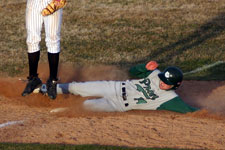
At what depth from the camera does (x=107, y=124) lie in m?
7.05

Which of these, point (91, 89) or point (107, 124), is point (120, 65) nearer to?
point (91, 89)

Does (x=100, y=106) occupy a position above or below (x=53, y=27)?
below

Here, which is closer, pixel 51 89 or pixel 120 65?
pixel 51 89

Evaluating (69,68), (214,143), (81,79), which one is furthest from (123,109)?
(69,68)

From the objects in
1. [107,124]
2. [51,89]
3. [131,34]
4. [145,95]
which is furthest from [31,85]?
[131,34]

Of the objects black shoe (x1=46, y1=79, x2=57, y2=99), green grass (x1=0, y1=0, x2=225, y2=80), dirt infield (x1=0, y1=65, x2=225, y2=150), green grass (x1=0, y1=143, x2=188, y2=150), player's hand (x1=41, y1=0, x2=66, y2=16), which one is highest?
player's hand (x1=41, y1=0, x2=66, y2=16)

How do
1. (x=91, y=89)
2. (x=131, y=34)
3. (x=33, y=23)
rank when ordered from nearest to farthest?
(x=33, y=23) → (x=91, y=89) → (x=131, y=34)

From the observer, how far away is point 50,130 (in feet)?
22.3

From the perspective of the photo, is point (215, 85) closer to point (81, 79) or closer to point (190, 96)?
point (190, 96)

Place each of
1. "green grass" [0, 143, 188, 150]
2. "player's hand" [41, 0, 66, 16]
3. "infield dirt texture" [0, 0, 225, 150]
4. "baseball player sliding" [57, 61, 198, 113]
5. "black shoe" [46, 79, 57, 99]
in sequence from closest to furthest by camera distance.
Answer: "green grass" [0, 143, 188, 150], "infield dirt texture" [0, 0, 225, 150], "player's hand" [41, 0, 66, 16], "baseball player sliding" [57, 61, 198, 113], "black shoe" [46, 79, 57, 99]

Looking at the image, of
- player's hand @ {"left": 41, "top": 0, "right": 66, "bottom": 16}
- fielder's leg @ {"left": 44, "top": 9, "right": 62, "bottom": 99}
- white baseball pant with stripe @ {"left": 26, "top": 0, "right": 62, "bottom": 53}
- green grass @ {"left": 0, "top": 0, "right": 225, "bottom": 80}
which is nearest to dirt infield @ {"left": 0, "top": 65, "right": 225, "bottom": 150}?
fielder's leg @ {"left": 44, "top": 9, "right": 62, "bottom": 99}

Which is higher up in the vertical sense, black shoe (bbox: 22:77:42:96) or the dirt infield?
black shoe (bbox: 22:77:42:96)

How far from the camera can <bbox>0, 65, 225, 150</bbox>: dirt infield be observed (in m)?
6.46

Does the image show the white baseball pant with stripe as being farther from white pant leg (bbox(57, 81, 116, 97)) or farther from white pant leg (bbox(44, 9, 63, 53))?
white pant leg (bbox(57, 81, 116, 97))
